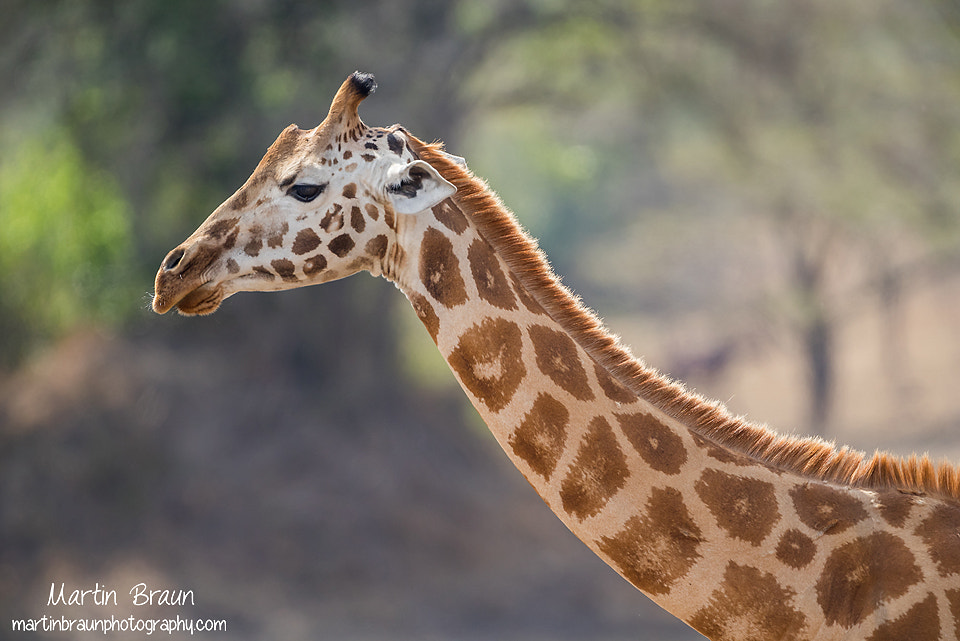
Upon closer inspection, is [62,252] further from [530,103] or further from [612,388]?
[612,388]

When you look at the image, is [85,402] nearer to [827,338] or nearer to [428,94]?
[428,94]

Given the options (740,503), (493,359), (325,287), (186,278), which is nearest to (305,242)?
(186,278)

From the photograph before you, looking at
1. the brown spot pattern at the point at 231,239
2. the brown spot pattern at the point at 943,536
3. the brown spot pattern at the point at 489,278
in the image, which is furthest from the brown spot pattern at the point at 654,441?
the brown spot pattern at the point at 231,239

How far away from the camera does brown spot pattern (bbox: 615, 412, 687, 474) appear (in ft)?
10.8

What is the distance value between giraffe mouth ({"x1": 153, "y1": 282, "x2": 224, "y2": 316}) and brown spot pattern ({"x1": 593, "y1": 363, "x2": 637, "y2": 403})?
1.36 m

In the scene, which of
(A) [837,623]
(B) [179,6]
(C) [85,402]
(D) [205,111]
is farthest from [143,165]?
(A) [837,623]

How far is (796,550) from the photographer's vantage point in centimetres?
321

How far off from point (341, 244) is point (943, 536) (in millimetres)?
2251

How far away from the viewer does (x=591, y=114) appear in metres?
20.1

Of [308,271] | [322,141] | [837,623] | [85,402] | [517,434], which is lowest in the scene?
[837,623]

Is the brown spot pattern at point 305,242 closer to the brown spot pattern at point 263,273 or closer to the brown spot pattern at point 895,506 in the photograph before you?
the brown spot pattern at point 263,273

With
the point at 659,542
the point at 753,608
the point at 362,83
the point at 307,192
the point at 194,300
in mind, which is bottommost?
the point at 753,608

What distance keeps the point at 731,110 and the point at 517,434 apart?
52.6 feet

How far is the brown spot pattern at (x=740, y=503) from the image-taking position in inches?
127
